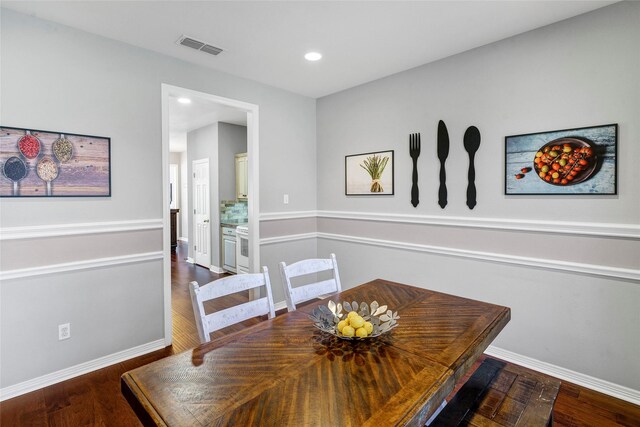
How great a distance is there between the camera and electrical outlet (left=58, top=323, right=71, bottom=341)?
238cm

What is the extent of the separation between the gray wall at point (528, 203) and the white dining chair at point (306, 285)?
135 centimetres

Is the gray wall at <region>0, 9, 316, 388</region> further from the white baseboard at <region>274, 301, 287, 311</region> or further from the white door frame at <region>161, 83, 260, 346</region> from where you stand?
the white baseboard at <region>274, 301, 287, 311</region>

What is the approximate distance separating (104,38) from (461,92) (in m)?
2.90

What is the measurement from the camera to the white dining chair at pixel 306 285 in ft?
6.29

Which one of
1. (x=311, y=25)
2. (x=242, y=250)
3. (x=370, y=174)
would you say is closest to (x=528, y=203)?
(x=370, y=174)

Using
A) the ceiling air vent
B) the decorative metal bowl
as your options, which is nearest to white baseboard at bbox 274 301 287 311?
the decorative metal bowl

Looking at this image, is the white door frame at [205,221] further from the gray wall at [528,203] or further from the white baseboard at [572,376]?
the white baseboard at [572,376]

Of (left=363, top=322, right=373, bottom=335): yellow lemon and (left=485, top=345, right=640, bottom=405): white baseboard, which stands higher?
(left=363, top=322, right=373, bottom=335): yellow lemon

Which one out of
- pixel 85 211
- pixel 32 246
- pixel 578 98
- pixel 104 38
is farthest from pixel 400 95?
pixel 32 246

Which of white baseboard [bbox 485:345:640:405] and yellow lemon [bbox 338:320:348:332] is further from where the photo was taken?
white baseboard [bbox 485:345:640:405]

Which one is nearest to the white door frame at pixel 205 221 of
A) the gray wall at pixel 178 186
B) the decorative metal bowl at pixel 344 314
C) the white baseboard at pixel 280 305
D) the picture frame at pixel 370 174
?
the white baseboard at pixel 280 305

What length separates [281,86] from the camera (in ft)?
12.0

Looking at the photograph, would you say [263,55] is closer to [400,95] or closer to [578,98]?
[400,95]

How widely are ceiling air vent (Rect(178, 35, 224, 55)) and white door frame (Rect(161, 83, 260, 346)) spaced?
40 centimetres
